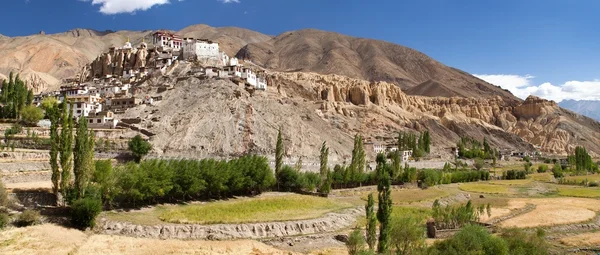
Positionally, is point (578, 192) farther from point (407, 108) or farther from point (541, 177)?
point (407, 108)

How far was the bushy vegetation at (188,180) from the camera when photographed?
43.7 m

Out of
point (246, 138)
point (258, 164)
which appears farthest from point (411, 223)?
point (246, 138)

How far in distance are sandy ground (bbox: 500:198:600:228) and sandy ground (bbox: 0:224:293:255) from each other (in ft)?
88.9

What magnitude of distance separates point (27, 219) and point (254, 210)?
20763mm

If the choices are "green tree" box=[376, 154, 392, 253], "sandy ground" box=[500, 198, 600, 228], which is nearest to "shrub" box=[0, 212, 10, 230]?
"green tree" box=[376, 154, 392, 253]

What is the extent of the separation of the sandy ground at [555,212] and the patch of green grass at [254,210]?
62.7 feet

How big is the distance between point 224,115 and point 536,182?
205ft

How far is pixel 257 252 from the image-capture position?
35.3 meters

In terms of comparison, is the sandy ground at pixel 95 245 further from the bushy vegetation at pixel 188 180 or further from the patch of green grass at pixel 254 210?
the bushy vegetation at pixel 188 180

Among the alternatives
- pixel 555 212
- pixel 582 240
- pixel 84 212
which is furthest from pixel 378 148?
pixel 84 212

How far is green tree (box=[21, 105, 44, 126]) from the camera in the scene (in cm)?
6964

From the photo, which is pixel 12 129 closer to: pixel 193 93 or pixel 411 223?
pixel 193 93

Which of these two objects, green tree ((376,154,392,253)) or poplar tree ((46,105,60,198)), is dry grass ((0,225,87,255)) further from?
green tree ((376,154,392,253))

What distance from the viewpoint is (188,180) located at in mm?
49562
